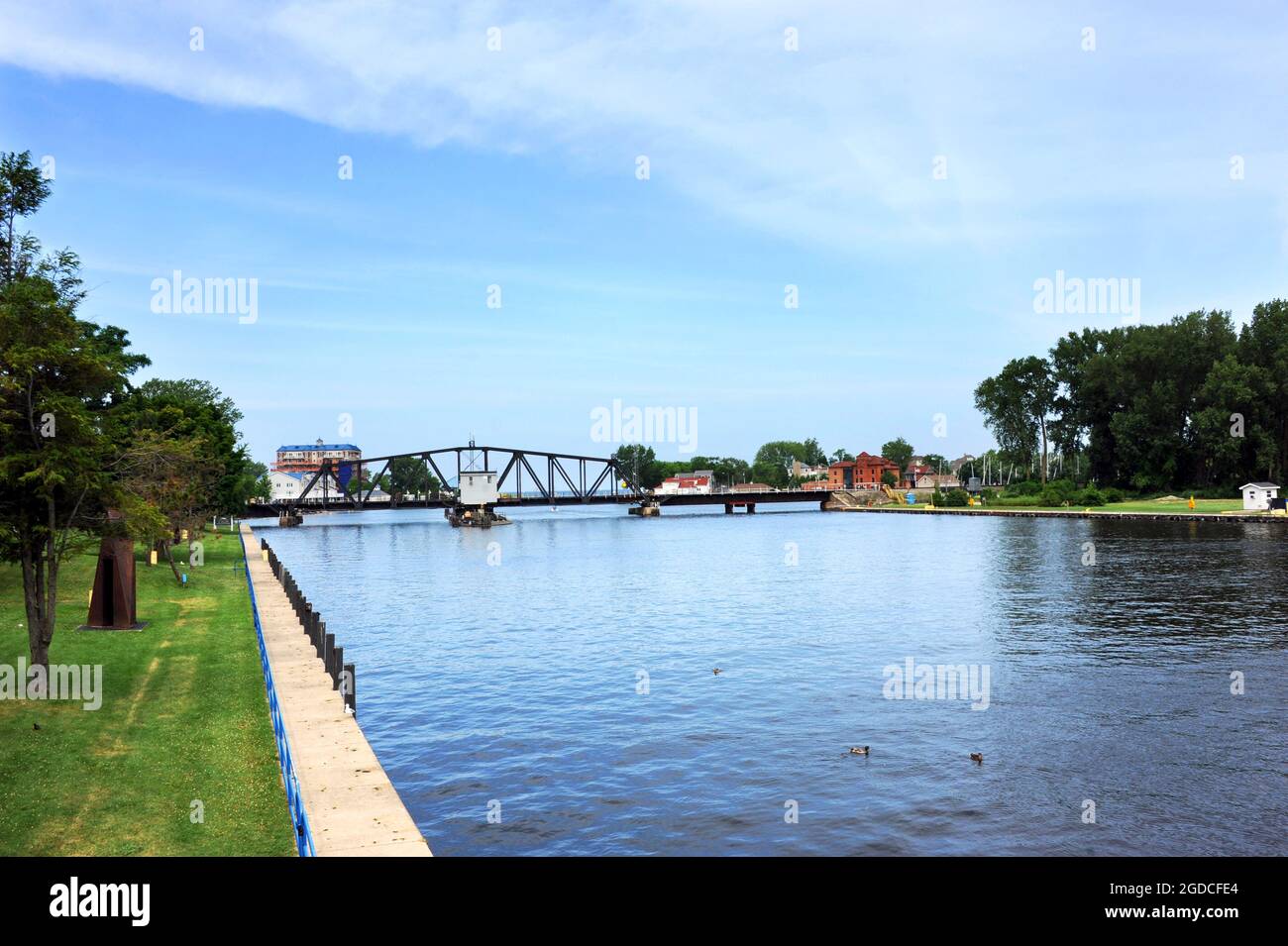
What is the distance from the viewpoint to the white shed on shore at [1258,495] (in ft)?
372

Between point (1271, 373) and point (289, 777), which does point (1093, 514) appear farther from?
point (289, 777)

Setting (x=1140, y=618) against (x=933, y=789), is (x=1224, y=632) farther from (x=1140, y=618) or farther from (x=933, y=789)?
(x=933, y=789)

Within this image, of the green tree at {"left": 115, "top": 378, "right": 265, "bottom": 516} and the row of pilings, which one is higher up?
the green tree at {"left": 115, "top": 378, "right": 265, "bottom": 516}

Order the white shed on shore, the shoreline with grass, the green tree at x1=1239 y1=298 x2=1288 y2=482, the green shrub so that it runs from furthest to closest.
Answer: the green shrub → the green tree at x1=1239 y1=298 x2=1288 y2=482 → the white shed on shore → the shoreline with grass

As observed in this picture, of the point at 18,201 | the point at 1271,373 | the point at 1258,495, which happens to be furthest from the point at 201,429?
the point at 1271,373

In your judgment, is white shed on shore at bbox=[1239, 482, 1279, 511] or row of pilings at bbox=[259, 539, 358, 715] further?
white shed on shore at bbox=[1239, 482, 1279, 511]

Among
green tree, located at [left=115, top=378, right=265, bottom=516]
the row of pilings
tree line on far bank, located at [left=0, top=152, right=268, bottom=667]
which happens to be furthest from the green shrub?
tree line on far bank, located at [left=0, top=152, right=268, bottom=667]

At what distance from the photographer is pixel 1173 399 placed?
13475 cm

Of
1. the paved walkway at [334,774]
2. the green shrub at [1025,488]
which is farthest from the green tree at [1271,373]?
the paved walkway at [334,774]

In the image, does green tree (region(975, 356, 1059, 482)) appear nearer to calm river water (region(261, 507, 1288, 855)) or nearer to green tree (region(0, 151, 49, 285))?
calm river water (region(261, 507, 1288, 855))

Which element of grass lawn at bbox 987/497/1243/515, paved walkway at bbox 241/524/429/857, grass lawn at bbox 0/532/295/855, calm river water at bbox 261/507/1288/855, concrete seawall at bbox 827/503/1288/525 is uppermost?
grass lawn at bbox 987/497/1243/515

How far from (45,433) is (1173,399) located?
14538 cm

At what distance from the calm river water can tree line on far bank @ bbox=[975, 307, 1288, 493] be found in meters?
70.3

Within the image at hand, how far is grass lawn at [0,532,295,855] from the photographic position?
15641mm
